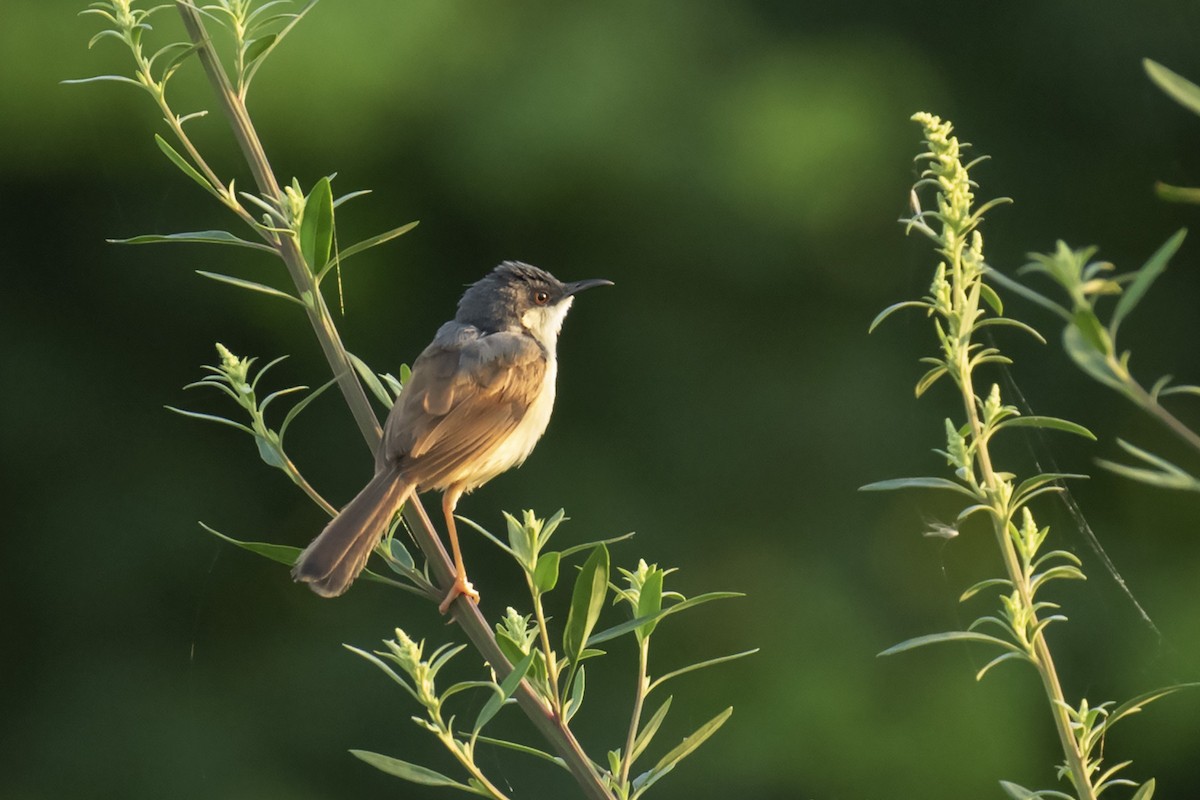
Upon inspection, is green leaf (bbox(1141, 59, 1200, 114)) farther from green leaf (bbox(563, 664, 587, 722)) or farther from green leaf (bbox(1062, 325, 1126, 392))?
green leaf (bbox(563, 664, 587, 722))

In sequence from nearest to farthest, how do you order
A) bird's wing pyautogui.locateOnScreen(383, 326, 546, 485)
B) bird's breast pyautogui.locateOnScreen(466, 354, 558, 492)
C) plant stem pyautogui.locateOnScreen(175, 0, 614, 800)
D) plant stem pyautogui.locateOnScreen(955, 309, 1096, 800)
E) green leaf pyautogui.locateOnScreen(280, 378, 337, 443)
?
plant stem pyautogui.locateOnScreen(955, 309, 1096, 800), plant stem pyautogui.locateOnScreen(175, 0, 614, 800), green leaf pyautogui.locateOnScreen(280, 378, 337, 443), bird's wing pyautogui.locateOnScreen(383, 326, 546, 485), bird's breast pyautogui.locateOnScreen(466, 354, 558, 492)

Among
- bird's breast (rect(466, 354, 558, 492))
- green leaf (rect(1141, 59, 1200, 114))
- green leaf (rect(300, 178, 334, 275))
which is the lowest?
bird's breast (rect(466, 354, 558, 492))

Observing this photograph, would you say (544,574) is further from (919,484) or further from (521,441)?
(521,441)

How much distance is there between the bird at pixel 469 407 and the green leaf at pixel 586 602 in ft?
1.84

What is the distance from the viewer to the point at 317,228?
1.58 metres

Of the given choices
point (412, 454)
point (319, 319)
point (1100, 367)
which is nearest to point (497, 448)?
point (412, 454)

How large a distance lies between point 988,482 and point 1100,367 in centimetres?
58

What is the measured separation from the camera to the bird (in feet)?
7.36

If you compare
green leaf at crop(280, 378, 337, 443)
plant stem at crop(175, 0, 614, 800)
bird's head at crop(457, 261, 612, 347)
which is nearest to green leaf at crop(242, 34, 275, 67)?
plant stem at crop(175, 0, 614, 800)

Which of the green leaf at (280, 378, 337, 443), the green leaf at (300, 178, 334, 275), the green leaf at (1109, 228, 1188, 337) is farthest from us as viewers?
the green leaf at (300, 178, 334, 275)

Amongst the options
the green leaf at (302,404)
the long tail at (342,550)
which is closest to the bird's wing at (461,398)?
the long tail at (342,550)

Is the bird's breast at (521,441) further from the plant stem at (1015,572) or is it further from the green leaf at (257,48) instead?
the plant stem at (1015,572)

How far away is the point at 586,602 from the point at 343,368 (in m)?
0.38

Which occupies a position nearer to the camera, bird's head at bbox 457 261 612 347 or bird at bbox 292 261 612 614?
bird at bbox 292 261 612 614
